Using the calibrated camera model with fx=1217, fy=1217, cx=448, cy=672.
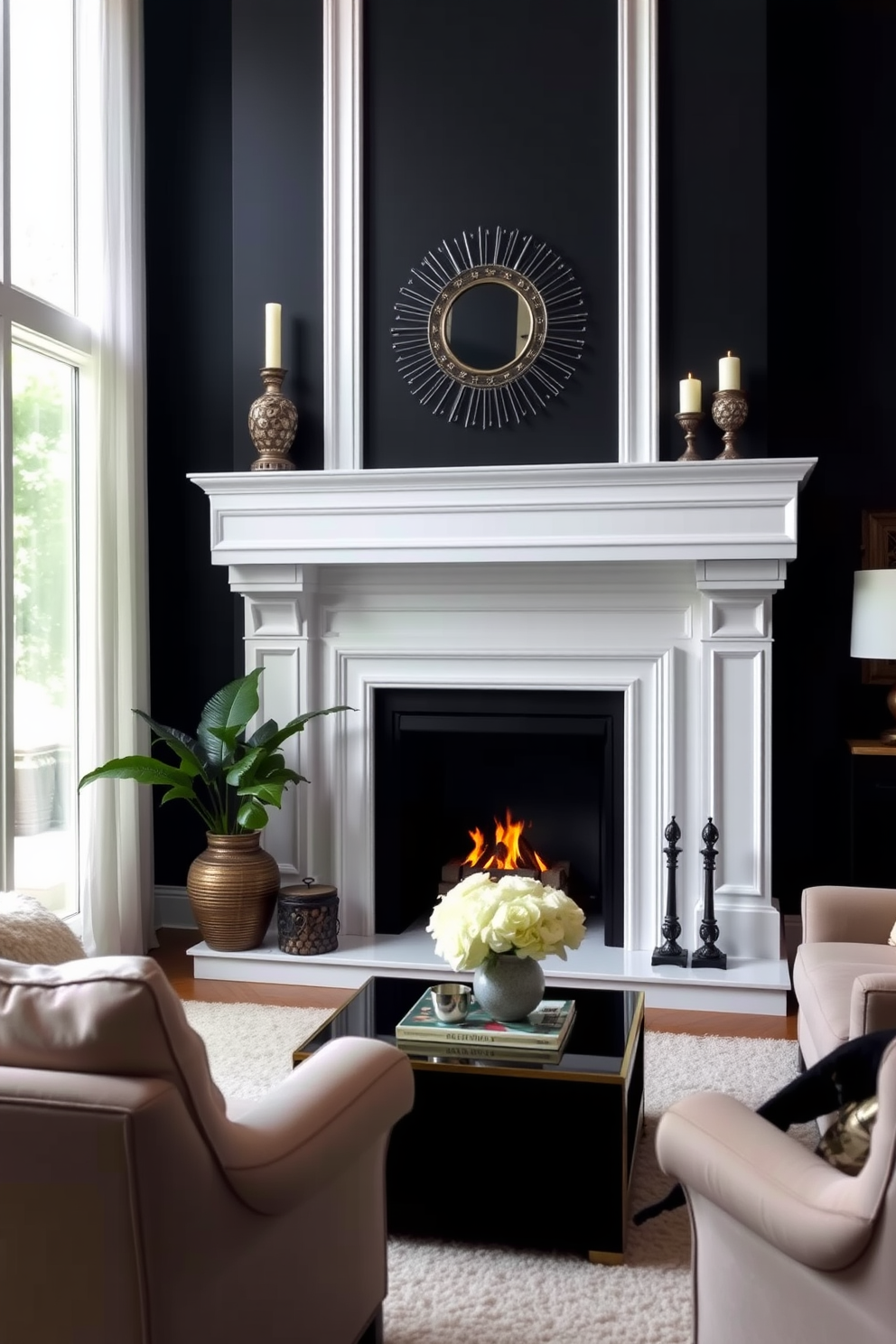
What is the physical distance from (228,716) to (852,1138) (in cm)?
302

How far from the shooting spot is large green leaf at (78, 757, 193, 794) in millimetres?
4191

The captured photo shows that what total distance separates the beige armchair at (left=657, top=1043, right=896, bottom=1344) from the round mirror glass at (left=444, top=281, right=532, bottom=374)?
10.0ft

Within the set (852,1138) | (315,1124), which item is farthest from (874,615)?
(315,1124)

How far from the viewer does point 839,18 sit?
4676 mm

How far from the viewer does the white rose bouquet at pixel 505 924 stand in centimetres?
251

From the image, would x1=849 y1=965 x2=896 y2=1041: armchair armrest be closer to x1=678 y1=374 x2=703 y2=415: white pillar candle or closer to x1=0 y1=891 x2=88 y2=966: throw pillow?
x1=0 y1=891 x2=88 y2=966: throw pillow

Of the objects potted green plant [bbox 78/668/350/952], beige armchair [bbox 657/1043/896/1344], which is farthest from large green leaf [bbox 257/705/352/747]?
beige armchair [bbox 657/1043/896/1344]

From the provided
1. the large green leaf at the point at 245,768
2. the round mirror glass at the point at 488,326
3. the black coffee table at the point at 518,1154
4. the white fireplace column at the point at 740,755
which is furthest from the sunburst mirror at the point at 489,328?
the black coffee table at the point at 518,1154

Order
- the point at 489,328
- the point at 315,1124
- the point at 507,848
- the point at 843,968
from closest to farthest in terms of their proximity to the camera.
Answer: the point at 315,1124, the point at 843,968, the point at 489,328, the point at 507,848

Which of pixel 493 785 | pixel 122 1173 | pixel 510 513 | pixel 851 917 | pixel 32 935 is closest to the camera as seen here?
pixel 122 1173

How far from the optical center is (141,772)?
422 centimetres

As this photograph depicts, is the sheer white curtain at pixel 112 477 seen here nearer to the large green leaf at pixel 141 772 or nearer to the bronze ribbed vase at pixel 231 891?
the large green leaf at pixel 141 772

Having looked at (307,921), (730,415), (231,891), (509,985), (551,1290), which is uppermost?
(730,415)

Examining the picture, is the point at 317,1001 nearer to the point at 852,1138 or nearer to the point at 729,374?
the point at 729,374
